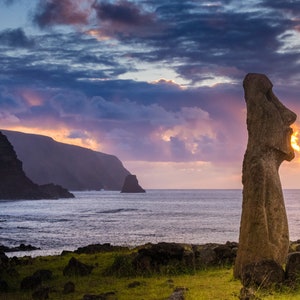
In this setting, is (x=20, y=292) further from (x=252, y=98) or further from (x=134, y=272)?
(x=252, y=98)

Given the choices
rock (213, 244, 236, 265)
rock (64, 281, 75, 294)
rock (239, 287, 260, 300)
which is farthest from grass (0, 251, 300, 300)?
rock (213, 244, 236, 265)

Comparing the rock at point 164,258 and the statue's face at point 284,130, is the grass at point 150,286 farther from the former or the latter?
the statue's face at point 284,130

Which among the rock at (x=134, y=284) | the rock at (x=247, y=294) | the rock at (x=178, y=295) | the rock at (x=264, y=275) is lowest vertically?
the rock at (x=134, y=284)

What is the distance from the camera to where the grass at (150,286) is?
58.4 feet

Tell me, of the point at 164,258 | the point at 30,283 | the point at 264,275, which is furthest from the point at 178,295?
the point at 164,258

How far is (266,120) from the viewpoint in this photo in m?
21.2

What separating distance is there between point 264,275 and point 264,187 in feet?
11.8

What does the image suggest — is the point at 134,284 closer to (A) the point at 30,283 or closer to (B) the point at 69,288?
(B) the point at 69,288

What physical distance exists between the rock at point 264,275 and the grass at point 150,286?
35 cm

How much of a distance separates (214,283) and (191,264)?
144 inches

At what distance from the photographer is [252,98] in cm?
2198

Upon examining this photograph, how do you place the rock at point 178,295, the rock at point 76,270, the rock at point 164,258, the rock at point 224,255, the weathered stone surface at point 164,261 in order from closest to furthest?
1. the rock at point 178,295
2. the weathered stone surface at point 164,261
3. the rock at point 164,258
4. the rock at point 76,270
5. the rock at point 224,255

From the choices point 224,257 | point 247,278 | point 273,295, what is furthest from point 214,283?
point 224,257

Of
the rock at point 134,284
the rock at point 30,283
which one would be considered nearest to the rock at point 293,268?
the rock at point 134,284
